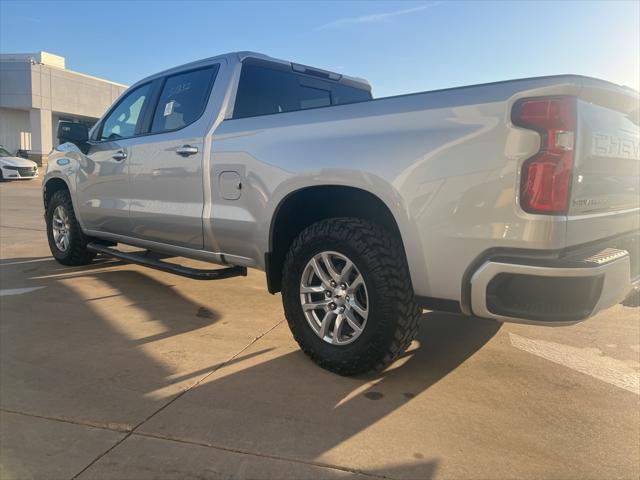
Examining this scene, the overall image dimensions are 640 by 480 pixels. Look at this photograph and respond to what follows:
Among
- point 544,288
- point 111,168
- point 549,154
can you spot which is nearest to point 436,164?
point 549,154

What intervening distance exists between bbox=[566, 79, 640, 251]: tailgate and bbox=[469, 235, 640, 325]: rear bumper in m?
Answer: 0.17

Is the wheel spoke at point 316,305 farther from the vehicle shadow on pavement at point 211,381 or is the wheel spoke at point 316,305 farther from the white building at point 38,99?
the white building at point 38,99

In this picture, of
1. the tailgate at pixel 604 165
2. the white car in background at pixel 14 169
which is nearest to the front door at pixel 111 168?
the tailgate at pixel 604 165

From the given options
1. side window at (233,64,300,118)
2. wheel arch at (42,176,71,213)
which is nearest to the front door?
wheel arch at (42,176,71,213)

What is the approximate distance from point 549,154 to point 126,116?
13.8ft

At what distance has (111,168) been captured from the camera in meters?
5.08

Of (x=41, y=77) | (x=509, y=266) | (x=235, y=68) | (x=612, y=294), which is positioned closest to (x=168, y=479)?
(x=509, y=266)

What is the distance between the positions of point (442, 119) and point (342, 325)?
136 cm

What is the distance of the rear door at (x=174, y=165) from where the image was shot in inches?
160

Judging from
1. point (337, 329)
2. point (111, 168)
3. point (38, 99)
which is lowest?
point (337, 329)

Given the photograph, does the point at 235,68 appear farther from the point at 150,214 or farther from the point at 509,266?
the point at 509,266

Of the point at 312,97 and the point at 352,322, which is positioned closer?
the point at 352,322

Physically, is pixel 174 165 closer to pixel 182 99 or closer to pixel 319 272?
pixel 182 99

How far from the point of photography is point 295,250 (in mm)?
3324
